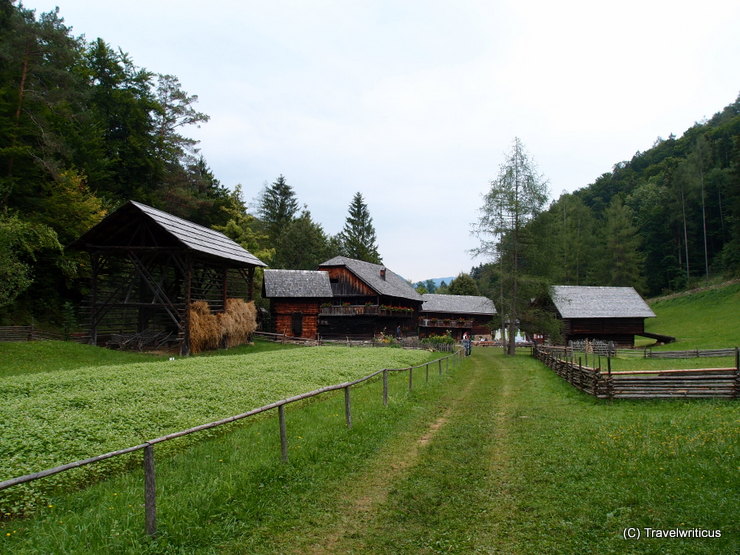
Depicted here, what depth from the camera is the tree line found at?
29.9 meters

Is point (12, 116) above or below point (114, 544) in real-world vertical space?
above

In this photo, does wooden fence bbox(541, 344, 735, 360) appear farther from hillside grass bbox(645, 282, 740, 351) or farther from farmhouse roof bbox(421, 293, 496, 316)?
farmhouse roof bbox(421, 293, 496, 316)

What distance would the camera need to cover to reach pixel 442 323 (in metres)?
62.6

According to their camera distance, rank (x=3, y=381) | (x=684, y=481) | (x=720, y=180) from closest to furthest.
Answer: (x=684, y=481), (x=3, y=381), (x=720, y=180)

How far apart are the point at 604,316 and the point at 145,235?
40.7m

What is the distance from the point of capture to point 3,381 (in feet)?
41.6

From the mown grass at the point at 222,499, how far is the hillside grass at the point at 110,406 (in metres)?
0.76

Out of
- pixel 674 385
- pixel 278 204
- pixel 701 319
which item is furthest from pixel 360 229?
pixel 674 385

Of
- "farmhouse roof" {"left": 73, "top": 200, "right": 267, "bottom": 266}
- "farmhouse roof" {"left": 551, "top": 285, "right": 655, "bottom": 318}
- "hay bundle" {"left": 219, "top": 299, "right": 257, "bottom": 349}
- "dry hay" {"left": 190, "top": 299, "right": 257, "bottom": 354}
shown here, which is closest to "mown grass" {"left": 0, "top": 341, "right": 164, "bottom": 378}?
"dry hay" {"left": 190, "top": 299, "right": 257, "bottom": 354}

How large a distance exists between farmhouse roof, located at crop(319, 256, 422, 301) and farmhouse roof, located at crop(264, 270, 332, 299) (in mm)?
2502

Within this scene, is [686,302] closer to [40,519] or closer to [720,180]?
[720,180]

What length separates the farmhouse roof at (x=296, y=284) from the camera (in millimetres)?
45250

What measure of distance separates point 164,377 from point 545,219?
104ft

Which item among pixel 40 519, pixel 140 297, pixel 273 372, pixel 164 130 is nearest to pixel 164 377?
pixel 273 372
